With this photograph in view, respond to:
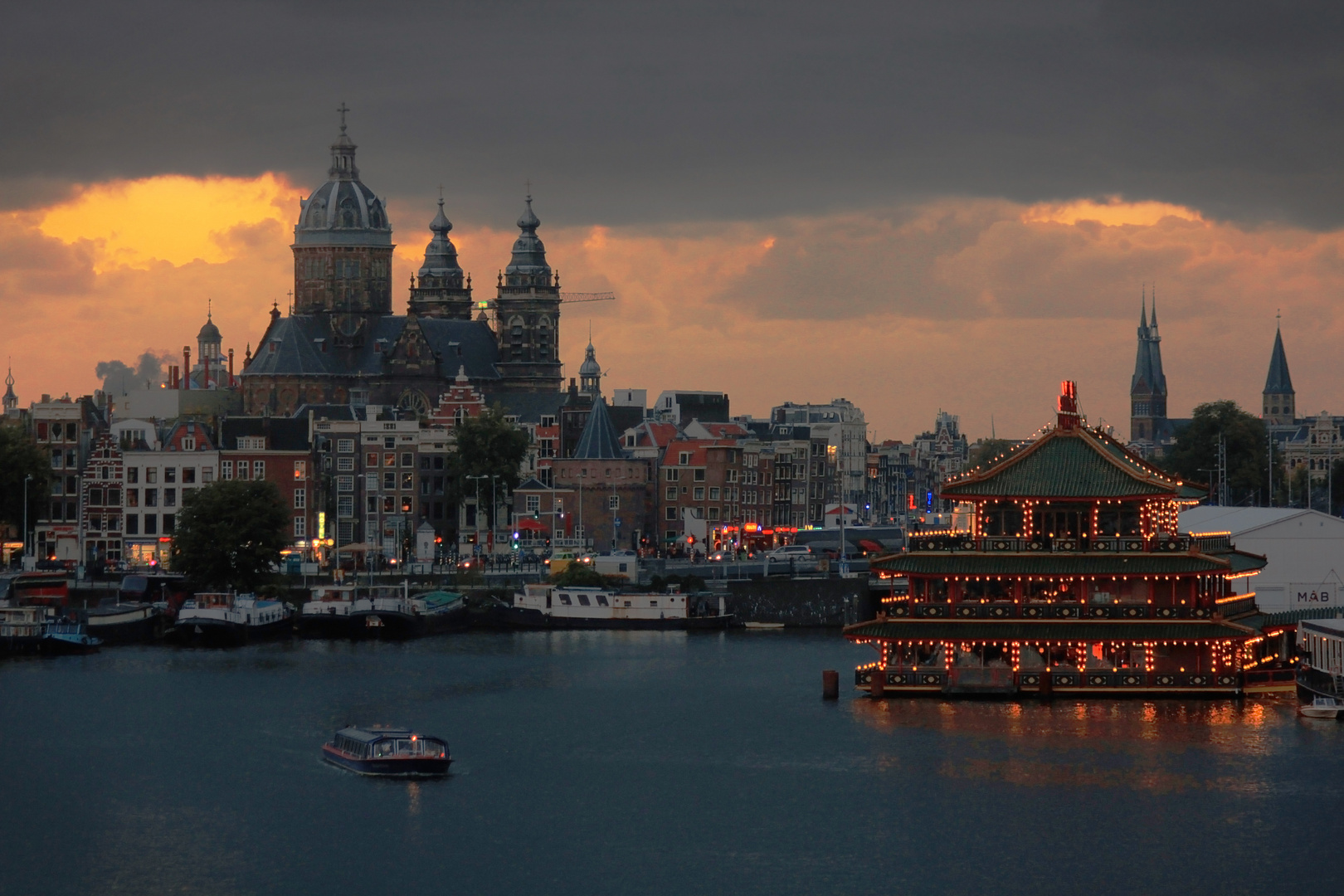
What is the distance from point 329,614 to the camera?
5610 inches

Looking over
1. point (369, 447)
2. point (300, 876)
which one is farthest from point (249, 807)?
point (369, 447)

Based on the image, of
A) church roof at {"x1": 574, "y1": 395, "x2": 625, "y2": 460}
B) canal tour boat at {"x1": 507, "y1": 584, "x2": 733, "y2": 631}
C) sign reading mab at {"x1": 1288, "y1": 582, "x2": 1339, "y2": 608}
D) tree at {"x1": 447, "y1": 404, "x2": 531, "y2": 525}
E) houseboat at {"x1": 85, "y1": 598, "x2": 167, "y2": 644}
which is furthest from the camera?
church roof at {"x1": 574, "y1": 395, "x2": 625, "y2": 460}

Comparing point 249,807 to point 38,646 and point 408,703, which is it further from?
point 38,646

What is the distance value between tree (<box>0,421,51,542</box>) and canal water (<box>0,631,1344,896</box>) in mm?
50651

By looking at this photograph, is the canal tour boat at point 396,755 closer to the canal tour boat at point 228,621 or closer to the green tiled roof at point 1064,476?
the green tiled roof at point 1064,476

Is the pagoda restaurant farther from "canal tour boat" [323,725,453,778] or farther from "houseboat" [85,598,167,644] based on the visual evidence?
"houseboat" [85,598,167,644]

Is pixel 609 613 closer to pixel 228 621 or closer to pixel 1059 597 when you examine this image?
pixel 228 621

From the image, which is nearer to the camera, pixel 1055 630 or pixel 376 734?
pixel 376 734

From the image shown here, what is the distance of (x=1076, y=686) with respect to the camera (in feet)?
344

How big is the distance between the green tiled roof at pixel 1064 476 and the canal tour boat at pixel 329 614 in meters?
45.4

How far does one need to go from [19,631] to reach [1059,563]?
56091 millimetres

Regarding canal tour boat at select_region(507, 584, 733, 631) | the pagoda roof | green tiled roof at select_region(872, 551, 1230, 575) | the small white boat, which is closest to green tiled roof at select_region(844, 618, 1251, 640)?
the pagoda roof

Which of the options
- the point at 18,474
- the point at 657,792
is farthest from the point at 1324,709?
the point at 18,474

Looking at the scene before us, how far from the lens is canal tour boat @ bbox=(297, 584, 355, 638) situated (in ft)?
465
